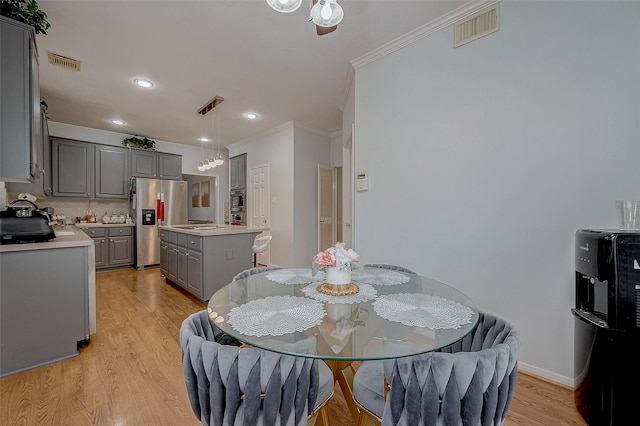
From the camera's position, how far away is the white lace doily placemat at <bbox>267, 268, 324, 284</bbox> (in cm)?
157

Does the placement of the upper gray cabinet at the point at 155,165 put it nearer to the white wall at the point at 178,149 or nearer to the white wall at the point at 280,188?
the white wall at the point at 178,149

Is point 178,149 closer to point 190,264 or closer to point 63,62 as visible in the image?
point 63,62

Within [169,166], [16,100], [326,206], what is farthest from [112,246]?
[326,206]

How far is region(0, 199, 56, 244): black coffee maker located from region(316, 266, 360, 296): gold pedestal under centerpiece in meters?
2.42

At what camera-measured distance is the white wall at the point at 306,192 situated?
502 centimetres

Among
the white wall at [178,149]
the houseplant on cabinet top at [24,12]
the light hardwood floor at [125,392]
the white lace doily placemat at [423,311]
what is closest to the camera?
the white lace doily placemat at [423,311]

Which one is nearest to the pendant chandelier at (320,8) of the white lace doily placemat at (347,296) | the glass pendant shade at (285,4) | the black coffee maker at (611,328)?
the glass pendant shade at (285,4)

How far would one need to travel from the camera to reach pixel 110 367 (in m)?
2.01

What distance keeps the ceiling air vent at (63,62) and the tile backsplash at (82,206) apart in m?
3.05

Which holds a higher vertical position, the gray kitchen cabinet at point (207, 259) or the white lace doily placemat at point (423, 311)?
the white lace doily placemat at point (423, 311)

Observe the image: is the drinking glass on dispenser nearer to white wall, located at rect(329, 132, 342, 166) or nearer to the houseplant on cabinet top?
the houseplant on cabinet top

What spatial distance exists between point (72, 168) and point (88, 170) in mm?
215

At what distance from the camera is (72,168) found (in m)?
4.80

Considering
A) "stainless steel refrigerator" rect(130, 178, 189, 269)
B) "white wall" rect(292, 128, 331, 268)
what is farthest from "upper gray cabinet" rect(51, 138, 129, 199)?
"white wall" rect(292, 128, 331, 268)
